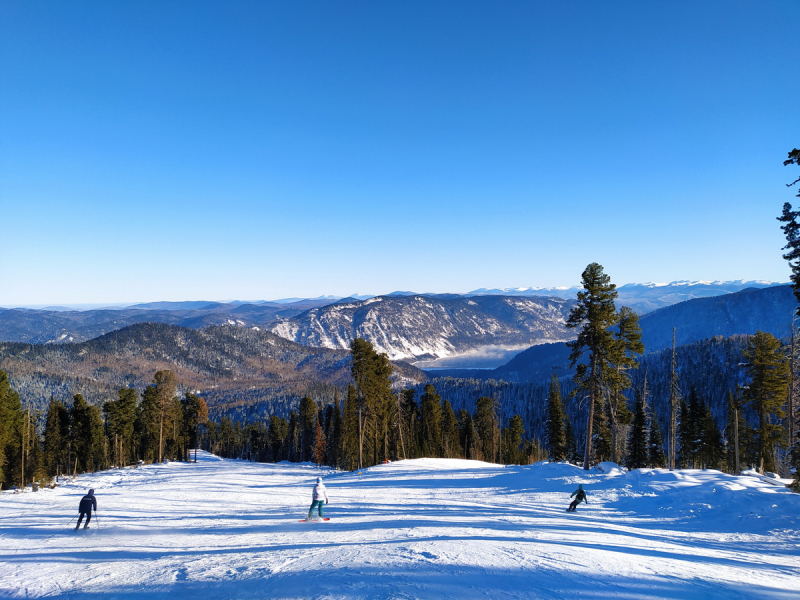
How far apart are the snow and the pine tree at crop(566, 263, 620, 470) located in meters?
6.28

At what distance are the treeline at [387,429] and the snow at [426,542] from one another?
59.8 feet

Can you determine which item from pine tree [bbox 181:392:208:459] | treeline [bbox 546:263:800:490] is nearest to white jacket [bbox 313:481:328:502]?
treeline [bbox 546:263:800:490]

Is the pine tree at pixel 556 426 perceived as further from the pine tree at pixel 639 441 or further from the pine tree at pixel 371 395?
the pine tree at pixel 371 395

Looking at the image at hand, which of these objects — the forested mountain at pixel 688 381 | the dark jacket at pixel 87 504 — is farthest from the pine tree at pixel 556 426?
the forested mountain at pixel 688 381

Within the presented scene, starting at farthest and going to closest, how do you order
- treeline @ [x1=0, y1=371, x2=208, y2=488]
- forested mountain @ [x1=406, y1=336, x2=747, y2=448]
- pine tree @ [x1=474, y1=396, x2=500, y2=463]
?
forested mountain @ [x1=406, y1=336, x2=747, y2=448] → pine tree @ [x1=474, y1=396, x2=500, y2=463] → treeline @ [x1=0, y1=371, x2=208, y2=488]

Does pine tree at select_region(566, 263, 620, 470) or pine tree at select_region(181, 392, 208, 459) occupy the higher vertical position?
pine tree at select_region(566, 263, 620, 470)

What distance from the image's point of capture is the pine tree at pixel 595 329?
27.7m

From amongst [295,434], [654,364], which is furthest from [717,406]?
[295,434]

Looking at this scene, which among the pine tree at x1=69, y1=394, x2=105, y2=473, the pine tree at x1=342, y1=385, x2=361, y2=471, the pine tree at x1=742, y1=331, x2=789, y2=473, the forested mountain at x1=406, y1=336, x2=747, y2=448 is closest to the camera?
the pine tree at x1=742, y1=331, x2=789, y2=473

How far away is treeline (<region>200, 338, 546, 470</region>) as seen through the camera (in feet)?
139

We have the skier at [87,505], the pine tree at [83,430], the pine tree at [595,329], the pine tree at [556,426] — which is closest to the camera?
the skier at [87,505]

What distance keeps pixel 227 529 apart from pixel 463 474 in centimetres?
1891

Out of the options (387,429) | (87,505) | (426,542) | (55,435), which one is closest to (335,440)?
(387,429)

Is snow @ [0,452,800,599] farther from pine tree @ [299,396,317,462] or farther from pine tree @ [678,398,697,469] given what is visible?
pine tree @ [299,396,317,462]
